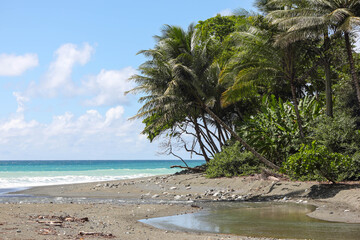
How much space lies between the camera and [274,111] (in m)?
19.3

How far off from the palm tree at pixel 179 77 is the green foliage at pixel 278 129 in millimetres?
1369

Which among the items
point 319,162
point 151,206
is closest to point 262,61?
point 319,162

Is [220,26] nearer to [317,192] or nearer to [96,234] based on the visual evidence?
[317,192]

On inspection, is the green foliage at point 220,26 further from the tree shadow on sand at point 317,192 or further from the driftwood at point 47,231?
the driftwood at point 47,231

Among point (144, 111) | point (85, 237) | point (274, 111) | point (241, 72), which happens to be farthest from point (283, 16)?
point (85, 237)

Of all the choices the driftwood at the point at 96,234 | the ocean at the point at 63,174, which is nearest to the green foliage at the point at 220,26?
the ocean at the point at 63,174

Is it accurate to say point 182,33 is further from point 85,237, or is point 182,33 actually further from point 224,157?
point 85,237

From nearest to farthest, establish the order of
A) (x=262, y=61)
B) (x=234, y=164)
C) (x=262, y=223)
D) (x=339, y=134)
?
1. (x=262, y=223)
2. (x=339, y=134)
3. (x=262, y=61)
4. (x=234, y=164)

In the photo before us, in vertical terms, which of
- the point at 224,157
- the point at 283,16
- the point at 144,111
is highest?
the point at 283,16

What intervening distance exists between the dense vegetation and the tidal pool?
3.24 m

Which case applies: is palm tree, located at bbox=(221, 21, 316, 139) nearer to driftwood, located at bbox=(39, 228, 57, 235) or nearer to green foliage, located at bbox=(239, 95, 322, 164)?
green foliage, located at bbox=(239, 95, 322, 164)

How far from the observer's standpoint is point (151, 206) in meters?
12.8

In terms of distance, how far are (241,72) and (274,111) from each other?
3.64 metres

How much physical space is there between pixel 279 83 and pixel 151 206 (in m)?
12.3
